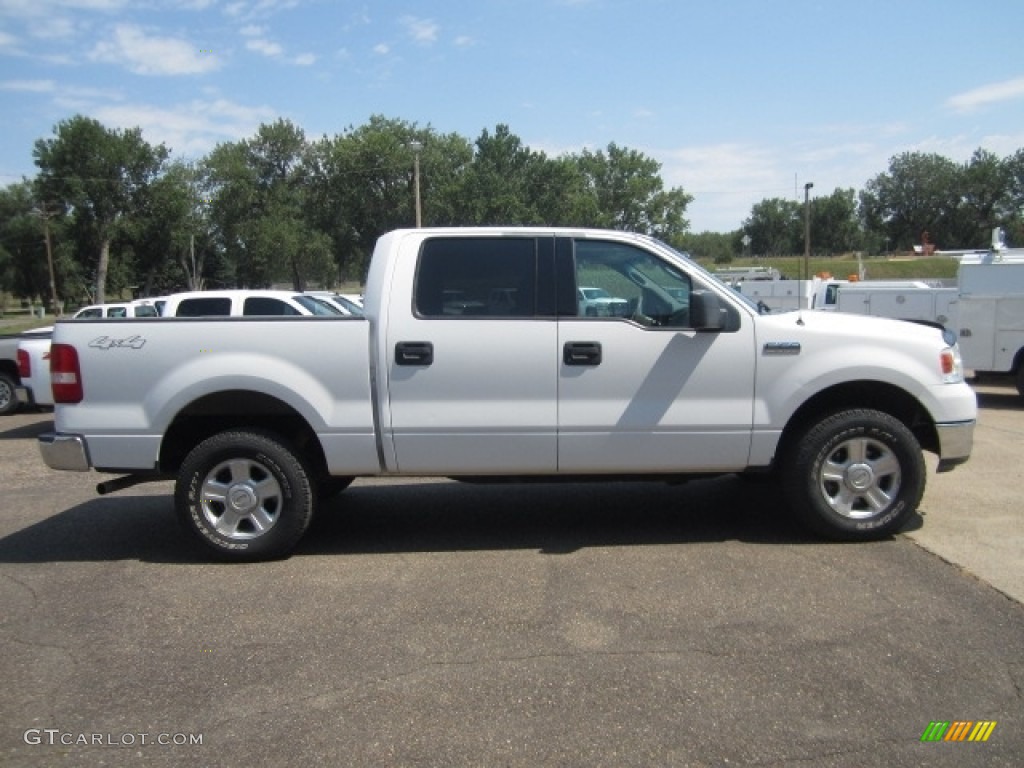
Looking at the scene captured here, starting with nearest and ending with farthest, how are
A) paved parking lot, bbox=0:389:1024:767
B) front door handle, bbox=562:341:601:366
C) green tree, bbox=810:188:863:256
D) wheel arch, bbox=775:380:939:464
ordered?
1. paved parking lot, bbox=0:389:1024:767
2. front door handle, bbox=562:341:601:366
3. wheel arch, bbox=775:380:939:464
4. green tree, bbox=810:188:863:256

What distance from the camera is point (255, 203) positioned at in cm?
7431

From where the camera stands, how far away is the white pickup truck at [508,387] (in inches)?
198

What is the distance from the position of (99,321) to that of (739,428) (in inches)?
160

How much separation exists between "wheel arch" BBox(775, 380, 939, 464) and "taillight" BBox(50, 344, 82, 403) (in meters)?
4.44

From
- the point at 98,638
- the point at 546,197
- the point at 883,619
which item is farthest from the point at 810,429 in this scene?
the point at 546,197

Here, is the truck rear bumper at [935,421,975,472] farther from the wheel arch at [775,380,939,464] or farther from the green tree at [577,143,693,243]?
the green tree at [577,143,693,243]

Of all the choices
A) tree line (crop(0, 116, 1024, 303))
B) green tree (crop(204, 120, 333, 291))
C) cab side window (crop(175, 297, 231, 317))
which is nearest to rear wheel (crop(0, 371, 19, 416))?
cab side window (crop(175, 297, 231, 317))

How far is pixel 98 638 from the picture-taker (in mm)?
4109

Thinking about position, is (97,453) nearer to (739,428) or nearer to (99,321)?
(99,321)

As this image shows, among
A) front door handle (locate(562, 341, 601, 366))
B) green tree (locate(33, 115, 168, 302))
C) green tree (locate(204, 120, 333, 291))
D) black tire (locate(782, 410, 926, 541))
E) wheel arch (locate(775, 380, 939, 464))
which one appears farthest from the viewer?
green tree (locate(204, 120, 333, 291))

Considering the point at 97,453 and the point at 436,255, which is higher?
the point at 436,255

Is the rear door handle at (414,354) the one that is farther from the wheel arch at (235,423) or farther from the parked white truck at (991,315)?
the parked white truck at (991,315)

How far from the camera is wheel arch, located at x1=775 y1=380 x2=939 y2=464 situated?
5258 millimetres

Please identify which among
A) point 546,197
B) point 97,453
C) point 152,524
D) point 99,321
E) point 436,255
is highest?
point 546,197
